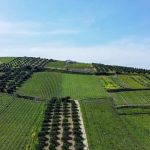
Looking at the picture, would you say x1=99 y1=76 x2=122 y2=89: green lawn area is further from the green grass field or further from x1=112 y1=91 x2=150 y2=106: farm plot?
x1=112 y1=91 x2=150 y2=106: farm plot

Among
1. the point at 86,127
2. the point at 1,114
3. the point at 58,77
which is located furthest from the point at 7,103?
the point at 58,77

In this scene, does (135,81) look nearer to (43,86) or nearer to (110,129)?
(43,86)

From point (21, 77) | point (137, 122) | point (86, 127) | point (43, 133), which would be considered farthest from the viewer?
point (21, 77)

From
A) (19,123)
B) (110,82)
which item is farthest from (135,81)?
(19,123)

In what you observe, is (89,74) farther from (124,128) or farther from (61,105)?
(124,128)

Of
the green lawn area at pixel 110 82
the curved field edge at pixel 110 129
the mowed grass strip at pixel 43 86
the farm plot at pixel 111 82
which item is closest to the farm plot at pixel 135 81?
the farm plot at pixel 111 82

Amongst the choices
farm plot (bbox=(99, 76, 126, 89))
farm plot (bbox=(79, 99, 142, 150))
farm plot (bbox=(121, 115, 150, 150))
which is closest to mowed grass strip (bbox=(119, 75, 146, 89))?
farm plot (bbox=(99, 76, 126, 89))

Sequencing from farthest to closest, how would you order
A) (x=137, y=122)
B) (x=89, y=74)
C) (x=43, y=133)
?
(x=89, y=74) → (x=137, y=122) → (x=43, y=133)
